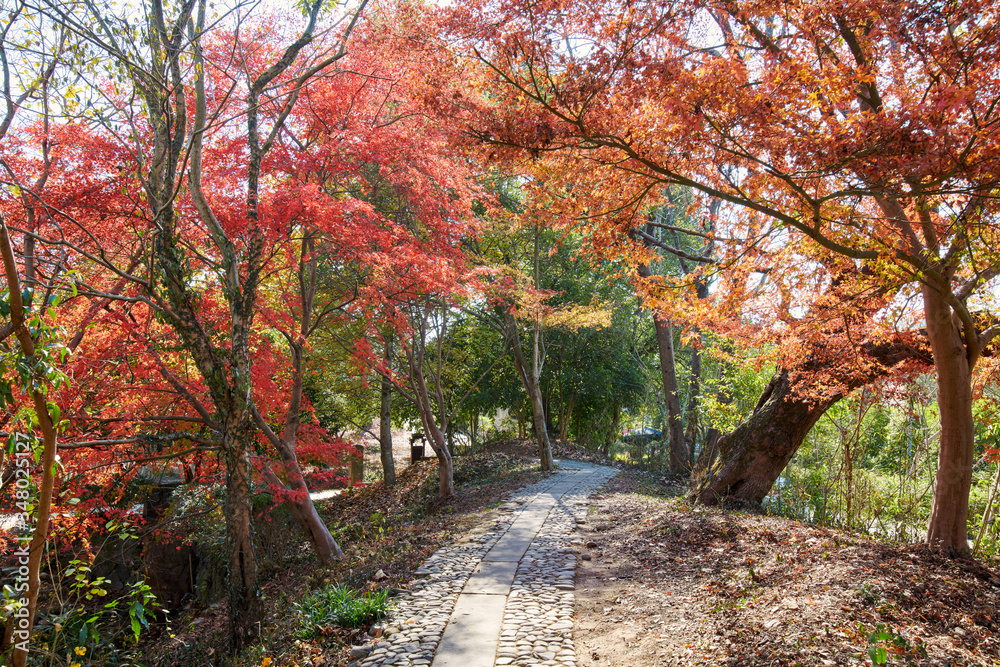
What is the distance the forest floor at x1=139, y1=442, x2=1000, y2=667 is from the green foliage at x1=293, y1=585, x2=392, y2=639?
0.37 ft

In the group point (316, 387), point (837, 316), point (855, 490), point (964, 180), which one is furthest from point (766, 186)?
point (316, 387)

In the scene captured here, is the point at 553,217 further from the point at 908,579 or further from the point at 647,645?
the point at 908,579

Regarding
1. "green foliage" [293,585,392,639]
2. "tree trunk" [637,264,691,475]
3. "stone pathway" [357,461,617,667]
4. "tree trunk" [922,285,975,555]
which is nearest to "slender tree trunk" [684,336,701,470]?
"tree trunk" [637,264,691,475]

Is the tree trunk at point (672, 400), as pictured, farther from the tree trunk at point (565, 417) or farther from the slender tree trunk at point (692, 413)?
the tree trunk at point (565, 417)

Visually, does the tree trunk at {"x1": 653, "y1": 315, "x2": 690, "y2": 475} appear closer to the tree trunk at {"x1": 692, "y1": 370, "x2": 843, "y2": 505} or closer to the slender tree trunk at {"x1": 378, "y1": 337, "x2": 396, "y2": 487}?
the tree trunk at {"x1": 692, "y1": 370, "x2": 843, "y2": 505}

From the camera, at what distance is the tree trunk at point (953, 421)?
4.88 meters

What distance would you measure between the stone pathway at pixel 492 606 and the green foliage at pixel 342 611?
17 cm

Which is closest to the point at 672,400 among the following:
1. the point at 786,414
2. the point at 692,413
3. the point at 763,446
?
the point at 692,413

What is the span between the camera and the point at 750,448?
7.97 m

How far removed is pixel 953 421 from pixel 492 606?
431 cm

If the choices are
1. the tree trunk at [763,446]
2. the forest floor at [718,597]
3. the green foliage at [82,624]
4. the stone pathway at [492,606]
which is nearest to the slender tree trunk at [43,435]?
the green foliage at [82,624]

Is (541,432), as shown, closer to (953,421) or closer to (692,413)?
(692,413)

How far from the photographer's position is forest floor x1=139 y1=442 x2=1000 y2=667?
3543 millimetres

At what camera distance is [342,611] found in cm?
464
